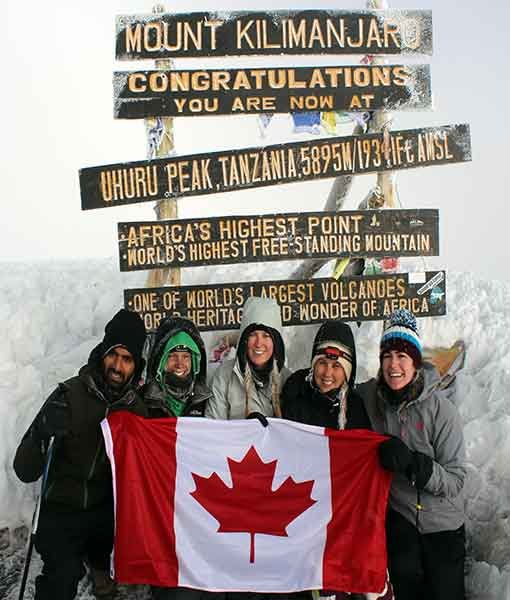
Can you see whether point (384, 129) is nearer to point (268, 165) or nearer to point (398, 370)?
point (268, 165)

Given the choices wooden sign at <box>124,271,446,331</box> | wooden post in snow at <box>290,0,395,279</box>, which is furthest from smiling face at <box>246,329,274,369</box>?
wooden post in snow at <box>290,0,395,279</box>

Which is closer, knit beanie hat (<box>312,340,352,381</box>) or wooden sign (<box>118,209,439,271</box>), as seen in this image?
knit beanie hat (<box>312,340,352,381</box>)

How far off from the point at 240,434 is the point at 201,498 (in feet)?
1.74

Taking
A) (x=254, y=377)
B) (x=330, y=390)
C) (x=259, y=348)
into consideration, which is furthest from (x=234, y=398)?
(x=330, y=390)

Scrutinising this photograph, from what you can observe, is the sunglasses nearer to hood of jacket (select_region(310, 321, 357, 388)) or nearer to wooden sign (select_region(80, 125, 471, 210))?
hood of jacket (select_region(310, 321, 357, 388))

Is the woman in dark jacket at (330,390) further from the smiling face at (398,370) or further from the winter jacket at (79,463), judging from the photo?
the winter jacket at (79,463)

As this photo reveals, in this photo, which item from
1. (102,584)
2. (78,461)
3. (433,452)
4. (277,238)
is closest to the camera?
(433,452)

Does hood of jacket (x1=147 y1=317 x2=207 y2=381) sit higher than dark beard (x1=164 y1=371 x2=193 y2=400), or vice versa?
hood of jacket (x1=147 y1=317 x2=207 y2=381)

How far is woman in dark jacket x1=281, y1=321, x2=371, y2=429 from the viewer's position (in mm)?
4816

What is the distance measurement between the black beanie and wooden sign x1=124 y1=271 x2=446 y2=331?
134 centimetres

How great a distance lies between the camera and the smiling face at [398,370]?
4609 millimetres

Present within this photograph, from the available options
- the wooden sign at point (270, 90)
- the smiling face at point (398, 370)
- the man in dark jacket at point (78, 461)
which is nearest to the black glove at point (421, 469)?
the smiling face at point (398, 370)

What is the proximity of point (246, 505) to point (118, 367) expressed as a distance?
1.38 meters

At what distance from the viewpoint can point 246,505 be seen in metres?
4.64
